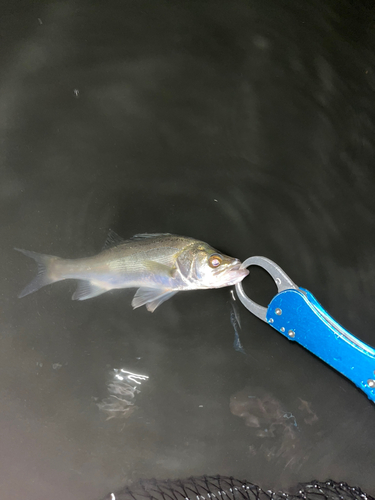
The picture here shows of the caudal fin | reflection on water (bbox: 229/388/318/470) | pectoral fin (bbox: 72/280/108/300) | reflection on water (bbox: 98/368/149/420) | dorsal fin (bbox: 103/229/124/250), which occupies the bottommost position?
reflection on water (bbox: 98/368/149/420)

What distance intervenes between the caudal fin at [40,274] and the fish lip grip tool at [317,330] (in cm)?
105

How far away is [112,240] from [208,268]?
22.1 inches

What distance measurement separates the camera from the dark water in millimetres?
1818

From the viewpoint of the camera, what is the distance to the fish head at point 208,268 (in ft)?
5.51

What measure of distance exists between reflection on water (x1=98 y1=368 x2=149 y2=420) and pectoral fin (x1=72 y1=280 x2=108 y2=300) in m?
0.44

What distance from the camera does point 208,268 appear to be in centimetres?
169

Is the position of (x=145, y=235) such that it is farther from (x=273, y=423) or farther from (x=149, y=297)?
(x=273, y=423)

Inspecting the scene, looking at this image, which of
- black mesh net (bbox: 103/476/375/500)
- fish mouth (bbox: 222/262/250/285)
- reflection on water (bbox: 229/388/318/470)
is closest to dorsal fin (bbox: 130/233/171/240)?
fish mouth (bbox: 222/262/250/285)

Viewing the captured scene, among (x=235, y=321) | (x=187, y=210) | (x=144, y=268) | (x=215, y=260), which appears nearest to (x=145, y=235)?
(x=144, y=268)

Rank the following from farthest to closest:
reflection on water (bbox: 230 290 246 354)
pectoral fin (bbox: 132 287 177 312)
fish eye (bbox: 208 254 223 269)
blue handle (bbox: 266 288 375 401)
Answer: reflection on water (bbox: 230 290 246 354)
pectoral fin (bbox: 132 287 177 312)
fish eye (bbox: 208 254 223 269)
blue handle (bbox: 266 288 375 401)

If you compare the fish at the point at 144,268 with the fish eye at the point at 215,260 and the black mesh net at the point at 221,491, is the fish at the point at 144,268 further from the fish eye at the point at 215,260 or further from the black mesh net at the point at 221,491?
the black mesh net at the point at 221,491

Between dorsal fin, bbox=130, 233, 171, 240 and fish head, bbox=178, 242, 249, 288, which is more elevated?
fish head, bbox=178, 242, 249, 288

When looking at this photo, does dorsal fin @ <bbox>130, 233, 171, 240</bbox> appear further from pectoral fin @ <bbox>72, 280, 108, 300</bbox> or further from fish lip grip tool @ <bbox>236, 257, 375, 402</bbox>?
fish lip grip tool @ <bbox>236, 257, 375, 402</bbox>

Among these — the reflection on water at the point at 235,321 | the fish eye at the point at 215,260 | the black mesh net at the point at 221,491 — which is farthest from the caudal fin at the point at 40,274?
the black mesh net at the point at 221,491
